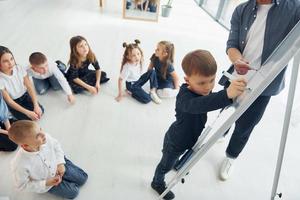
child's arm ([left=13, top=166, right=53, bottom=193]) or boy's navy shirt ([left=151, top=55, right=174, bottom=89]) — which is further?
boy's navy shirt ([left=151, top=55, right=174, bottom=89])

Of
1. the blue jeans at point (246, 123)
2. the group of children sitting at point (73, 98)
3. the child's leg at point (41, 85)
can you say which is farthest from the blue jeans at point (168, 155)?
the child's leg at point (41, 85)

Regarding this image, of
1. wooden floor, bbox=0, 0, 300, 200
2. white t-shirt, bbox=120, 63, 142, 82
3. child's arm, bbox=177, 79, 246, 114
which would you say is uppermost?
child's arm, bbox=177, 79, 246, 114

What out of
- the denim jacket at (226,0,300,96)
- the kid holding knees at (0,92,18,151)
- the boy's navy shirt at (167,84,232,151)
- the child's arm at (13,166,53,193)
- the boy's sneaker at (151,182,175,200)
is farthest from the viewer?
the kid holding knees at (0,92,18,151)

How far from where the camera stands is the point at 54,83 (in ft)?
7.47

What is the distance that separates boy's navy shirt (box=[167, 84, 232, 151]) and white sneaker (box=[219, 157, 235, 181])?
56 centimetres

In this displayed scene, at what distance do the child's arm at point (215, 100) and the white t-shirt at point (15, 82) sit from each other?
129 cm

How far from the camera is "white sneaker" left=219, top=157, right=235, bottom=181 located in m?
1.76

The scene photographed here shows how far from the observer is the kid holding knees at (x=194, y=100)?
3.06 ft

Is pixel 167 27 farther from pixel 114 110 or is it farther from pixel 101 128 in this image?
pixel 101 128

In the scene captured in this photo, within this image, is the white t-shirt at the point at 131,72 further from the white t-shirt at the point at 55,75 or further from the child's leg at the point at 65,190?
the child's leg at the point at 65,190

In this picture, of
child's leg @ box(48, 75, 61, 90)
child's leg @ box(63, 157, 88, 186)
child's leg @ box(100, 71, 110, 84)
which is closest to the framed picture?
child's leg @ box(100, 71, 110, 84)

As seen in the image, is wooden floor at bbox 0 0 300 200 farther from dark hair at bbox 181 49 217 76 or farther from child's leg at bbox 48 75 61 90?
dark hair at bbox 181 49 217 76

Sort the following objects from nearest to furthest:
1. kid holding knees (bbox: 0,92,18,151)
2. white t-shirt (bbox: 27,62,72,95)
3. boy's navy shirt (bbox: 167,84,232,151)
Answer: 1. boy's navy shirt (bbox: 167,84,232,151)
2. kid holding knees (bbox: 0,92,18,151)
3. white t-shirt (bbox: 27,62,72,95)

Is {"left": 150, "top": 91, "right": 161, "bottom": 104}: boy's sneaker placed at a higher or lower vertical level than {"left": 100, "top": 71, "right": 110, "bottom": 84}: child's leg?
lower
